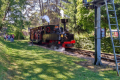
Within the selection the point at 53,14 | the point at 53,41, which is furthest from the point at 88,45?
the point at 53,14

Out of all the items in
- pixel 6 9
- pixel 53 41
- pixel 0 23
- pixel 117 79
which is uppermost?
pixel 6 9

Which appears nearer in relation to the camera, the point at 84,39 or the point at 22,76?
the point at 22,76

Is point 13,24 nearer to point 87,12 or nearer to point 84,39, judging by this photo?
point 84,39

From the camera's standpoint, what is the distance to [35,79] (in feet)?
16.4

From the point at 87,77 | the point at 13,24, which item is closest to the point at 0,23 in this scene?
the point at 13,24

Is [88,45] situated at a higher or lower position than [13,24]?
lower

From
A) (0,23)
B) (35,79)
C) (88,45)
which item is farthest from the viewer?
(0,23)

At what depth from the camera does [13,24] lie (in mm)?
24406

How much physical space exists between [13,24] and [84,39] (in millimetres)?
14767

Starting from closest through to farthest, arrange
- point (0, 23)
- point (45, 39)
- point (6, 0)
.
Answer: point (45, 39) → point (0, 23) → point (6, 0)

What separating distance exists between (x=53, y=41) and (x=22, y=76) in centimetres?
1047

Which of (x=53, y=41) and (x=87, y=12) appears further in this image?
(x=53, y=41)

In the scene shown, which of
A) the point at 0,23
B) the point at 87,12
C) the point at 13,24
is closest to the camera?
the point at 87,12

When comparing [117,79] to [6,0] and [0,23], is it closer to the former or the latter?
[0,23]
